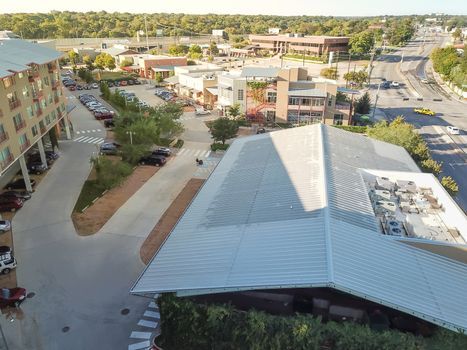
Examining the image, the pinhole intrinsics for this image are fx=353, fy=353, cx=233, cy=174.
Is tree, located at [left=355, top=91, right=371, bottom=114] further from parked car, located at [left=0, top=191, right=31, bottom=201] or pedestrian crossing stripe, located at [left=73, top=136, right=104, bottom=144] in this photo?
parked car, located at [left=0, top=191, right=31, bottom=201]

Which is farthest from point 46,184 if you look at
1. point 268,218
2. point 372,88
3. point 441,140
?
point 372,88

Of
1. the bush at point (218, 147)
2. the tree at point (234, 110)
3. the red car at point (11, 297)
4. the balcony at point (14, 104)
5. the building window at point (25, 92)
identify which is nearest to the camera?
the red car at point (11, 297)

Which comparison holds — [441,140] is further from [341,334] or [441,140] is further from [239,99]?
[341,334]

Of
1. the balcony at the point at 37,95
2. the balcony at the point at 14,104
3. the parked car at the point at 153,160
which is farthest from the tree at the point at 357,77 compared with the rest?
the balcony at the point at 14,104

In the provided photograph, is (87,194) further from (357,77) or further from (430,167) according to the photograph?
(357,77)

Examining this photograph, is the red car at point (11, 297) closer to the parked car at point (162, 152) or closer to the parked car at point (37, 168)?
the parked car at point (37, 168)

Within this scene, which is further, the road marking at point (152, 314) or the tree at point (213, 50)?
the tree at point (213, 50)

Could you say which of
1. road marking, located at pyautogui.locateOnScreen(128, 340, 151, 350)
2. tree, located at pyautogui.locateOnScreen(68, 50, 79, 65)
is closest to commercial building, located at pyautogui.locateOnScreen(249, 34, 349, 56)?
tree, located at pyautogui.locateOnScreen(68, 50, 79, 65)
